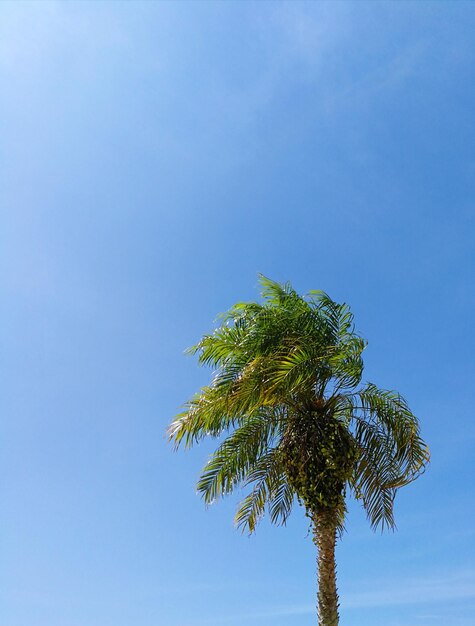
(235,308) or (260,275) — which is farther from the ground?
(260,275)

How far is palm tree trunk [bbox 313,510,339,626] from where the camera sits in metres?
13.4

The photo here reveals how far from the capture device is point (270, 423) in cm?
1551

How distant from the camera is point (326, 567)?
45.4 ft

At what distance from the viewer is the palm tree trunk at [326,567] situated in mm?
13422

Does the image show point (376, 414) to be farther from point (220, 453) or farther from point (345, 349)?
point (220, 453)

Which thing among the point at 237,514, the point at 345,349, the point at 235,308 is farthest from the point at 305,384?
the point at 237,514

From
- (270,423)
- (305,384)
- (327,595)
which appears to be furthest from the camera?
(270,423)

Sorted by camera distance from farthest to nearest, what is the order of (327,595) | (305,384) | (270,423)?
1. (270,423)
2. (305,384)
3. (327,595)

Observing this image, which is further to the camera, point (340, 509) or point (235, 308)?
point (235, 308)

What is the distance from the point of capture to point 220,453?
15.4 meters

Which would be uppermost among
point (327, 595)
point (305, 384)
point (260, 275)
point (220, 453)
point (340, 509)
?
point (260, 275)

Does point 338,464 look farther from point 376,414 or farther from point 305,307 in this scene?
point 305,307

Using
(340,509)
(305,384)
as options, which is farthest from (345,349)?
(340,509)

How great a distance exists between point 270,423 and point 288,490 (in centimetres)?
175
